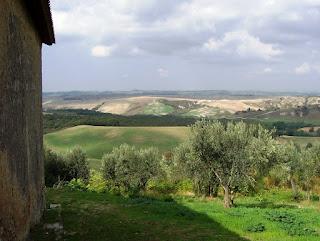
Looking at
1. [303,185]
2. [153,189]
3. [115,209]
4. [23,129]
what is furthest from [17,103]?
[303,185]

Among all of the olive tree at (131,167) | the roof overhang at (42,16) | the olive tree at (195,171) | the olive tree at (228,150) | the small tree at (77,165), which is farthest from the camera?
the small tree at (77,165)

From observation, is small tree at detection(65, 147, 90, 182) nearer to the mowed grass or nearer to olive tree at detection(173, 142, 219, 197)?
olive tree at detection(173, 142, 219, 197)

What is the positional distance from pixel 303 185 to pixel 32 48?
32.9 metres

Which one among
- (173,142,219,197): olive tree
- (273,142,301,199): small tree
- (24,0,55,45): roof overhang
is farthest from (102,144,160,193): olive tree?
(24,0,55,45): roof overhang

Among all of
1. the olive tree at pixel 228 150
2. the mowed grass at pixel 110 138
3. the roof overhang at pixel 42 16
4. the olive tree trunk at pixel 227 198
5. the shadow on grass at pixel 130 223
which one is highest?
the roof overhang at pixel 42 16

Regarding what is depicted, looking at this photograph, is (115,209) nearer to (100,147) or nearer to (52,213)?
(52,213)

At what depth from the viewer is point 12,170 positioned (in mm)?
12320

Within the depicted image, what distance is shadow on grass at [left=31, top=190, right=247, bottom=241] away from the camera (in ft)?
55.2

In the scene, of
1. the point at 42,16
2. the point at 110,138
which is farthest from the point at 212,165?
the point at 110,138

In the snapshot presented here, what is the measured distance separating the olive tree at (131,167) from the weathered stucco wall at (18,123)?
74.7ft

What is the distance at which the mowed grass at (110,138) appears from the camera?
87188 mm

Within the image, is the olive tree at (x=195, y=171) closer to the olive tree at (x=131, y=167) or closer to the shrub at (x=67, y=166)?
the olive tree at (x=131, y=167)

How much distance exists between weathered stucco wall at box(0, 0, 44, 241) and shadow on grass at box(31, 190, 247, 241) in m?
1.78

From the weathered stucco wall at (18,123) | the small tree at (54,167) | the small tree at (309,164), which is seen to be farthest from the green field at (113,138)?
the weathered stucco wall at (18,123)
